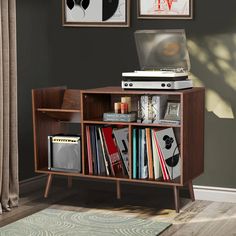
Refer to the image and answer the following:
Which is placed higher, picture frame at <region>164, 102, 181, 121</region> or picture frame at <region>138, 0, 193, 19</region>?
picture frame at <region>138, 0, 193, 19</region>

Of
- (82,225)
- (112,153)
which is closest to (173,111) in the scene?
(112,153)

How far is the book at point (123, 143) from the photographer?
407cm

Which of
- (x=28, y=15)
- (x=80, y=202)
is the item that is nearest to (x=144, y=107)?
(x=80, y=202)

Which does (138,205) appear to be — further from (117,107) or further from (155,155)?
(117,107)

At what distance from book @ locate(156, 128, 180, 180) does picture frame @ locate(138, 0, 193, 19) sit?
86cm

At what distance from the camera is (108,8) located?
451cm

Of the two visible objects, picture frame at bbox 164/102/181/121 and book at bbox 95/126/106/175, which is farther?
book at bbox 95/126/106/175

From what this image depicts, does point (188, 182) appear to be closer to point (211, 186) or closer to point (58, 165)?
point (211, 186)

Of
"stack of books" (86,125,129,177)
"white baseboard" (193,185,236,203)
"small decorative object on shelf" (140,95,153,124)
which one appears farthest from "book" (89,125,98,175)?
"white baseboard" (193,185,236,203)

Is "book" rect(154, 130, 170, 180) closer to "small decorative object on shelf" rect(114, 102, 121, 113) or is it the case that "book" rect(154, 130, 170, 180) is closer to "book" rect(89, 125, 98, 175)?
"small decorative object on shelf" rect(114, 102, 121, 113)

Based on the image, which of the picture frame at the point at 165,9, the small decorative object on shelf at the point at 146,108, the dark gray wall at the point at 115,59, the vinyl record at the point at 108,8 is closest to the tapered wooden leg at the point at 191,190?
the dark gray wall at the point at 115,59

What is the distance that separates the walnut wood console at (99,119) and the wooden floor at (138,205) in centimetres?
12

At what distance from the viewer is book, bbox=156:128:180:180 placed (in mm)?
3951

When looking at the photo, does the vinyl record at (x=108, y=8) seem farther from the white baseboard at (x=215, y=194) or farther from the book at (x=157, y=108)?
the white baseboard at (x=215, y=194)
